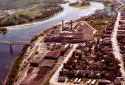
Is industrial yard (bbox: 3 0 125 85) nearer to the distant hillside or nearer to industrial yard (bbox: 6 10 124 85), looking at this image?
industrial yard (bbox: 6 10 124 85)

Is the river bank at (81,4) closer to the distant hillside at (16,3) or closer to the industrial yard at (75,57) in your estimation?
the distant hillside at (16,3)

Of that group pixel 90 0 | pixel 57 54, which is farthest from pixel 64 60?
pixel 90 0

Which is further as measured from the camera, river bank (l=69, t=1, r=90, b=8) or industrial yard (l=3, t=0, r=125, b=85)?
river bank (l=69, t=1, r=90, b=8)

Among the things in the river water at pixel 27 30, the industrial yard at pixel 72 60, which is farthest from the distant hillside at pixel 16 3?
the industrial yard at pixel 72 60

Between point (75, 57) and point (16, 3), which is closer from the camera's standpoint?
point (75, 57)

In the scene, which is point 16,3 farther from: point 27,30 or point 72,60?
point 72,60

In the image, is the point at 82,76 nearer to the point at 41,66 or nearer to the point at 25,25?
the point at 41,66

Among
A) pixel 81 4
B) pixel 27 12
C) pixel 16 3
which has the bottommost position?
pixel 16 3

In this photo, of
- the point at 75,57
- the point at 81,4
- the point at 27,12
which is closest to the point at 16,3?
the point at 27,12

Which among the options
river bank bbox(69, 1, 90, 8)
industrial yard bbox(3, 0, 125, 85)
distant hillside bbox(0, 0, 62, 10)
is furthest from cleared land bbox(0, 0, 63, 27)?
industrial yard bbox(3, 0, 125, 85)
